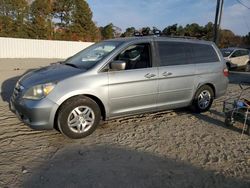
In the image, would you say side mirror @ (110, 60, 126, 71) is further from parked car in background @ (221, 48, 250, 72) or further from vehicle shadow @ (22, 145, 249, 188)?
parked car in background @ (221, 48, 250, 72)

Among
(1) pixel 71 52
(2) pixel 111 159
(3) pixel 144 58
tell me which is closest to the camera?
(2) pixel 111 159

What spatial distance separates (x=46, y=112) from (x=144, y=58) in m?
2.15

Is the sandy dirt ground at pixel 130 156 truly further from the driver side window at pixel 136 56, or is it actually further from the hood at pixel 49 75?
the driver side window at pixel 136 56

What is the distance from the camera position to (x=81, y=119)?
4.46 meters

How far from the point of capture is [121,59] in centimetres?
483

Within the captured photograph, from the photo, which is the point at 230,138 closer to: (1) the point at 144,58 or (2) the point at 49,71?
(1) the point at 144,58

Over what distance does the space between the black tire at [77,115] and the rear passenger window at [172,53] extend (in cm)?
172

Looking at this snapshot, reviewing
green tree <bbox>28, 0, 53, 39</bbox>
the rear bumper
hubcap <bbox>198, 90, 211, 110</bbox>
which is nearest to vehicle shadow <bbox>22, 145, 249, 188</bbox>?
hubcap <bbox>198, 90, 211, 110</bbox>

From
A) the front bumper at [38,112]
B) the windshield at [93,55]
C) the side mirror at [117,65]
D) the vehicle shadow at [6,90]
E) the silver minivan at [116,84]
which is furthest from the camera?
the vehicle shadow at [6,90]

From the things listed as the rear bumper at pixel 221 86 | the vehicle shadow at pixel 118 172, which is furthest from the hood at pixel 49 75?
the rear bumper at pixel 221 86

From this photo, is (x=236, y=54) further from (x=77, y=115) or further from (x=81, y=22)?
(x=81, y=22)

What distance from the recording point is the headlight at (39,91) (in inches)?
164

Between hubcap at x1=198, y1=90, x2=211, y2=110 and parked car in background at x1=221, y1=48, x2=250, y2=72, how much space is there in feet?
36.2

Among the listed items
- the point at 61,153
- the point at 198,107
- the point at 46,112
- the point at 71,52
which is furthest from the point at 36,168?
the point at 71,52
